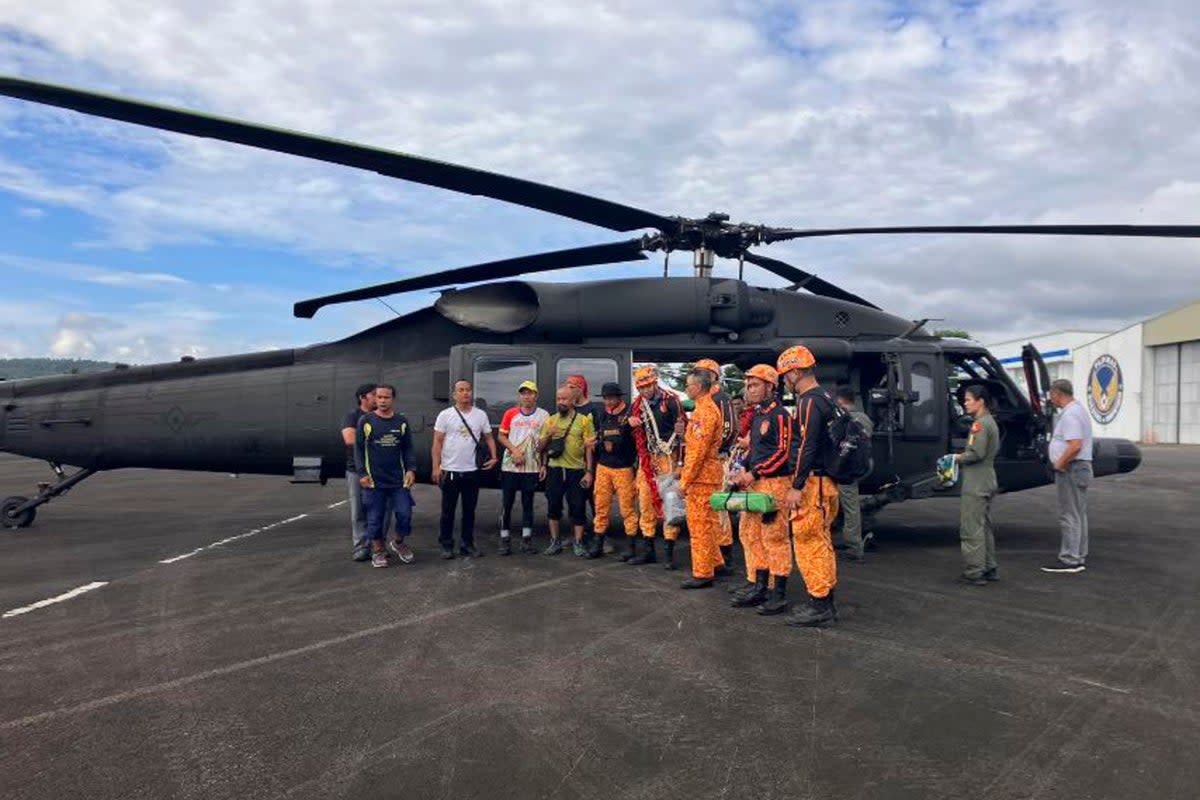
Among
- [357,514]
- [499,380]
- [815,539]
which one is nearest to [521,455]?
[499,380]

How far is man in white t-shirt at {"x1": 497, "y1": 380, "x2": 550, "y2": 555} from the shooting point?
788 centimetres

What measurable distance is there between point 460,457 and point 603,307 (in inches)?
96.4

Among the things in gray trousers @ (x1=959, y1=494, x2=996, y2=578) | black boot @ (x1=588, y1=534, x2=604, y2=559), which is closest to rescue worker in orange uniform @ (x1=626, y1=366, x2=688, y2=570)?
black boot @ (x1=588, y1=534, x2=604, y2=559)

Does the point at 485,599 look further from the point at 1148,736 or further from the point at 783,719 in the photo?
the point at 1148,736

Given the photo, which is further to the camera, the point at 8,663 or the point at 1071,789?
the point at 8,663

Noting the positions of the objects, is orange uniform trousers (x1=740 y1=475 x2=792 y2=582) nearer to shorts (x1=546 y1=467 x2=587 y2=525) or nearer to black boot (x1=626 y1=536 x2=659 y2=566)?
black boot (x1=626 y1=536 x2=659 y2=566)

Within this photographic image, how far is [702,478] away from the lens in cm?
642

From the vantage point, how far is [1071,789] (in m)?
3.10

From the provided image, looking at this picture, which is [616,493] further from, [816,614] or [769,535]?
[816,614]

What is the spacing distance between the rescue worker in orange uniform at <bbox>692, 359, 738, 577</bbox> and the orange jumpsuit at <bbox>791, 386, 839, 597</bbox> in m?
1.25

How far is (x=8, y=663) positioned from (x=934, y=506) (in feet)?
38.4

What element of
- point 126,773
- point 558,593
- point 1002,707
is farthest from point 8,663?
point 1002,707

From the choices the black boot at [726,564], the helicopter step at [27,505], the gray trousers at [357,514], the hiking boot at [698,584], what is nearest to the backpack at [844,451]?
the hiking boot at [698,584]

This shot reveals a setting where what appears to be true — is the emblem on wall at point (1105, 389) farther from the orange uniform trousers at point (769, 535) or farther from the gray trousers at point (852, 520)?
the orange uniform trousers at point (769, 535)
